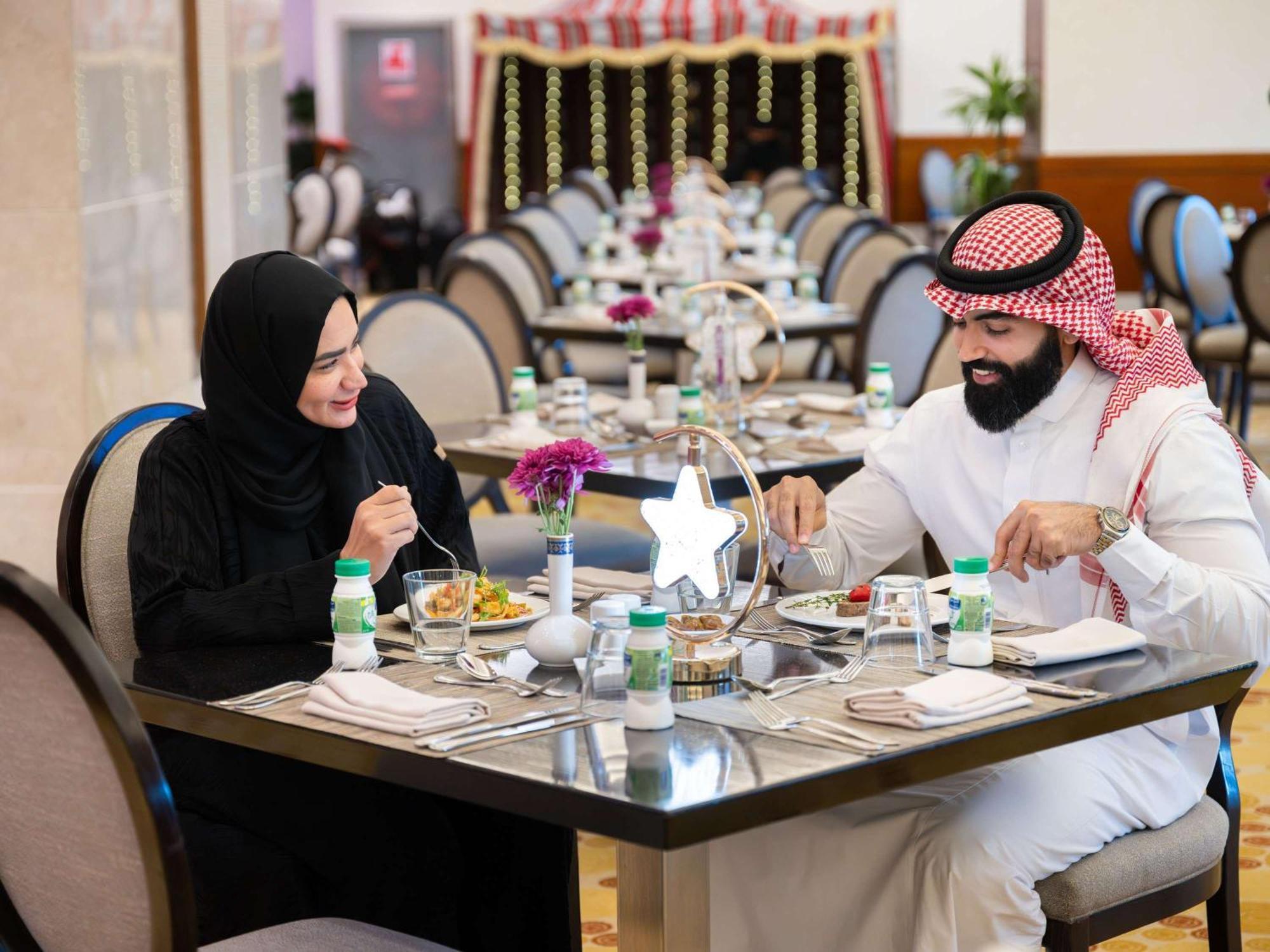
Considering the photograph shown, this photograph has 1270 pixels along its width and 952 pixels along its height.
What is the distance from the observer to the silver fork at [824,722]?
1829 millimetres

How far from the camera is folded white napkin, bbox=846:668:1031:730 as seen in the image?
1896 mm

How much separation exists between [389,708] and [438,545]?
0.74m

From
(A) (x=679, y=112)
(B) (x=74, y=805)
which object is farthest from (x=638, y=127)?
(B) (x=74, y=805)

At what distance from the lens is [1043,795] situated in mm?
2203

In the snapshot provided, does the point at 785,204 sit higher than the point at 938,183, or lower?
lower

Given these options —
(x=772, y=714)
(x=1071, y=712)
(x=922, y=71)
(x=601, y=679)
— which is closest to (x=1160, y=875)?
(x=1071, y=712)

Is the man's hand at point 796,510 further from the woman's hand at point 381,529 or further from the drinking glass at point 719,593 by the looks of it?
the woman's hand at point 381,529

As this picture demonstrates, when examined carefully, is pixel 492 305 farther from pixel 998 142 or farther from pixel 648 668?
pixel 998 142

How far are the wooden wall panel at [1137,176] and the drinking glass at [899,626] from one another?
9165 mm

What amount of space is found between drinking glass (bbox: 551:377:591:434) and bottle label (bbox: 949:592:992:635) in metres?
2.18

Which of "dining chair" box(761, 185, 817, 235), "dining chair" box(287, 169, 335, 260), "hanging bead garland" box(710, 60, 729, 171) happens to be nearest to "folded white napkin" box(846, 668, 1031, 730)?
"dining chair" box(761, 185, 817, 235)

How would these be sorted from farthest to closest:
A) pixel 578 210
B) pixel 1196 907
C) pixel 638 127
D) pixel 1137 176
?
pixel 638 127
pixel 578 210
pixel 1137 176
pixel 1196 907

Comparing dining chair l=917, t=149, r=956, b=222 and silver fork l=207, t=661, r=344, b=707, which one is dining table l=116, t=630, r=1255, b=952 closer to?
silver fork l=207, t=661, r=344, b=707

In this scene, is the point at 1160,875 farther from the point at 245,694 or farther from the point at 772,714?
the point at 245,694
